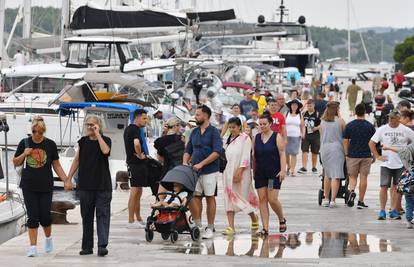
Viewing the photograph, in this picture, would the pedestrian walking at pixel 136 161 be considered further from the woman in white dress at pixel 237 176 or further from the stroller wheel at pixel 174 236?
the stroller wheel at pixel 174 236

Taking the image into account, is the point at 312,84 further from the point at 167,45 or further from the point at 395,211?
the point at 395,211

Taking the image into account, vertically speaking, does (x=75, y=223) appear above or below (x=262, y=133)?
below

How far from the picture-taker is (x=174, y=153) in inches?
719

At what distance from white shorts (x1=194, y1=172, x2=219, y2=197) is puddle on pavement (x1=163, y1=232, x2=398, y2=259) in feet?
1.94

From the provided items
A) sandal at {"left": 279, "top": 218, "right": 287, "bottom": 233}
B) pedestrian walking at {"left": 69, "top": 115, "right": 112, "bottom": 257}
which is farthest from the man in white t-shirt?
pedestrian walking at {"left": 69, "top": 115, "right": 112, "bottom": 257}

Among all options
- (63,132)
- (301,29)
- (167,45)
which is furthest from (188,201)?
(301,29)

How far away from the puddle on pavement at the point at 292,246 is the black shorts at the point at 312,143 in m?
10.3

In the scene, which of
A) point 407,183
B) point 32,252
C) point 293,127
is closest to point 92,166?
point 32,252

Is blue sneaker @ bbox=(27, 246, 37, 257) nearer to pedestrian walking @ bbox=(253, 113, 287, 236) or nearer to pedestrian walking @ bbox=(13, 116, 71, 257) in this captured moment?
pedestrian walking @ bbox=(13, 116, 71, 257)

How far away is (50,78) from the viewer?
37969mm

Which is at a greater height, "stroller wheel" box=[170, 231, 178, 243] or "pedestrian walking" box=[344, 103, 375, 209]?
"pedestrian walking" box=[344, 103, 375, 209]

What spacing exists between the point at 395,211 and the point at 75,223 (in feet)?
14.8

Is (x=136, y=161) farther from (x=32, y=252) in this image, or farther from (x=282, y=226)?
(x=32, y=252)

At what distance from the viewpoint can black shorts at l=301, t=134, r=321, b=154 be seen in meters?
28.2
